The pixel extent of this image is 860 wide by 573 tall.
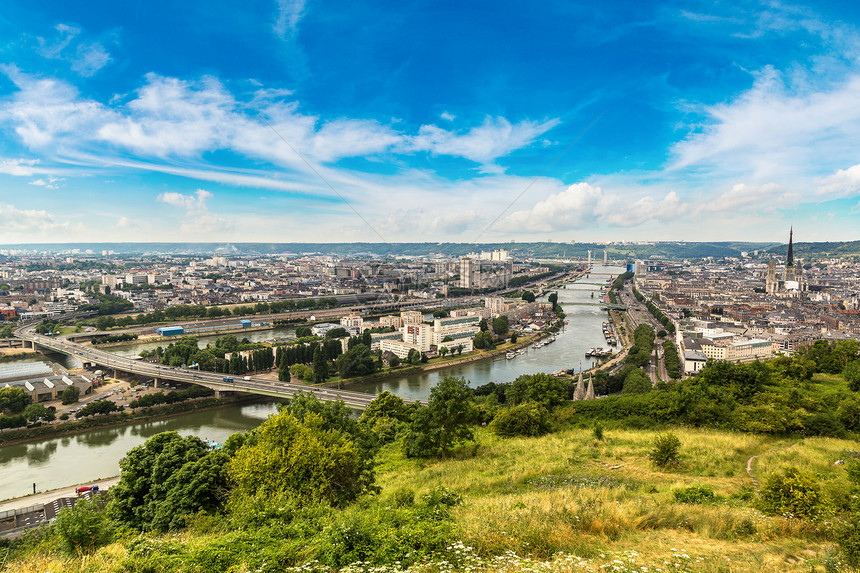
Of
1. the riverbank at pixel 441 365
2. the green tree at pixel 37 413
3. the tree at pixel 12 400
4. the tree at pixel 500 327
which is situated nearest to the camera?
the green tree at pixel 37 413

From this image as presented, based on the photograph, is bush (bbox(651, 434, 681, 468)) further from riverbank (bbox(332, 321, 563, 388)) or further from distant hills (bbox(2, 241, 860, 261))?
distant hills (bbox(2, 241, 860, 261))

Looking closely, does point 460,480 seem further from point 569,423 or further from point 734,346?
point 734,346

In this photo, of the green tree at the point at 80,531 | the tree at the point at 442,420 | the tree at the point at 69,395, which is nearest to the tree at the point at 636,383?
the tree at the point at 442,420

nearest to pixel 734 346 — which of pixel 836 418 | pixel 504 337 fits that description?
pixel 504 337

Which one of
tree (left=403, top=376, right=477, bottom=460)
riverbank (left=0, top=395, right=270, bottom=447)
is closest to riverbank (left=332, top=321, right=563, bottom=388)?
riverbank (left=0, top=395, right=270, bottom=447)

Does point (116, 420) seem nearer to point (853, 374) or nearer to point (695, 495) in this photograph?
point (695, 495)

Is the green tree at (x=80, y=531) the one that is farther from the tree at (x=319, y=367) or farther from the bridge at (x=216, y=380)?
the tree at (x=319, y=367)
